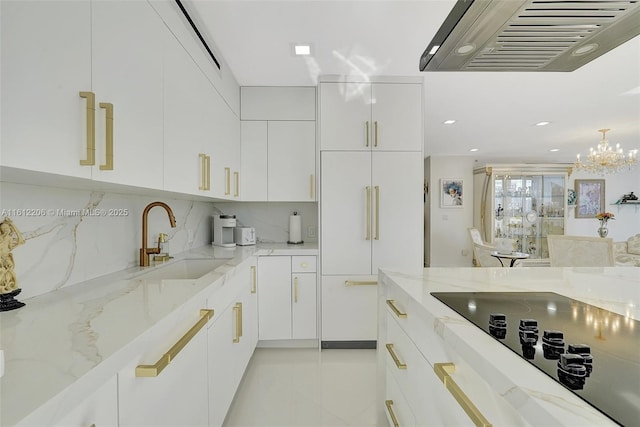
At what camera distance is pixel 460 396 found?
2.63 feet

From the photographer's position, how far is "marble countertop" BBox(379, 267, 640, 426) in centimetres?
54

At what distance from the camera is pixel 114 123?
115 cm

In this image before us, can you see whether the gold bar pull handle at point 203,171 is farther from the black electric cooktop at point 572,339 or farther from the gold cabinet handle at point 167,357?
the black electric cooktop at point 572,339

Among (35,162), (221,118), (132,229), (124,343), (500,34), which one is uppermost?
(221,118)

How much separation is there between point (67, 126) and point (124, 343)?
63 centimetres

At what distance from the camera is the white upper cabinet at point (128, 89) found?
1.08 metres

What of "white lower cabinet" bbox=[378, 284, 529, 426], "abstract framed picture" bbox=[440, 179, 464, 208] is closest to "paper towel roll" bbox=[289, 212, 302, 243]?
"white lower cabinet" bbox=[378, 284, 529, 426]

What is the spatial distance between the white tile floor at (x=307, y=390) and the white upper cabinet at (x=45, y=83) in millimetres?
1732

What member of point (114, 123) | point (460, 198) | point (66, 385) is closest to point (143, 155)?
point (114, 123)


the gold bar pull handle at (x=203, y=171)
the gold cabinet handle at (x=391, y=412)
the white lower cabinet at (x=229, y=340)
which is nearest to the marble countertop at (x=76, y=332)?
the white lower cabinet at (x=229, y=340)

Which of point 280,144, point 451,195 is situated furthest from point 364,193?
point 451,195

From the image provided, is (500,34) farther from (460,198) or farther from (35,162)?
(460,198)

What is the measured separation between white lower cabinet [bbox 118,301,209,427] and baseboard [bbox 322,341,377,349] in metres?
1.59

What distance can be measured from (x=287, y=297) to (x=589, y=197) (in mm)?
Result: 7726
